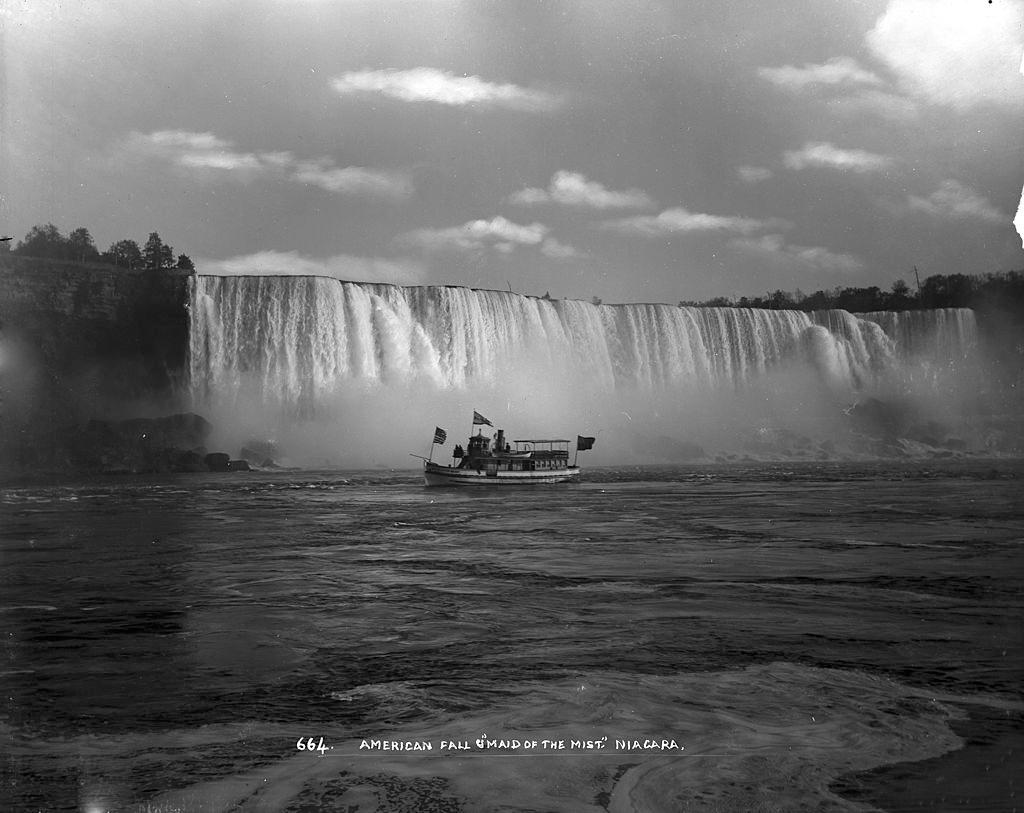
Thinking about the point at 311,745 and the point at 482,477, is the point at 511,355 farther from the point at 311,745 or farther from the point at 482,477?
the point at 311,745

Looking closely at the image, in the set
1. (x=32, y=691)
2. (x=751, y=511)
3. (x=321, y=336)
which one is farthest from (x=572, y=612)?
(x=321, y=336)

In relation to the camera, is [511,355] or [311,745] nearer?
[311,745]

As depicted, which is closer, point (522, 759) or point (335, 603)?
point (522, 759)

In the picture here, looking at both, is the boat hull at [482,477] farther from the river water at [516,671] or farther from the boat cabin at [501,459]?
the river water at [516,671]

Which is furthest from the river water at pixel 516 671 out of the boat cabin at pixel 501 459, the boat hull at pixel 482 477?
the boat cabin at pixel 501 459

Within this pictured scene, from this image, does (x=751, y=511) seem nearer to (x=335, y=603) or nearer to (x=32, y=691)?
(x=335, y=603)

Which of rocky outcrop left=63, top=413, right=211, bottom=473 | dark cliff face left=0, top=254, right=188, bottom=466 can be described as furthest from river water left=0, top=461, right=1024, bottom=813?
dark cliff face left=0, top=254, right=188, bottom=466

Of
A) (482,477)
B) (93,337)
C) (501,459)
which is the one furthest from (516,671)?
(93,337)
